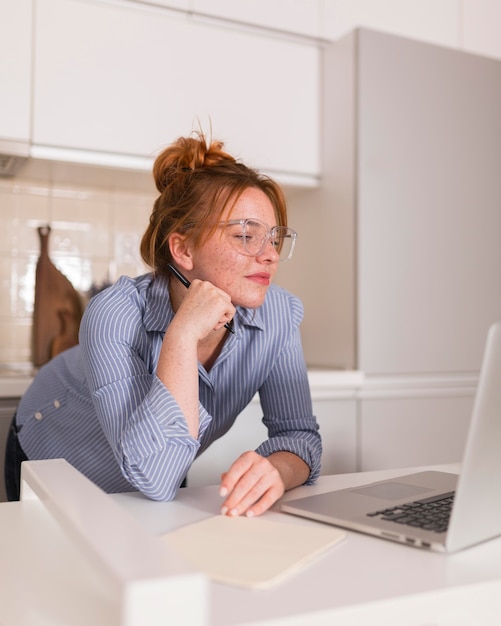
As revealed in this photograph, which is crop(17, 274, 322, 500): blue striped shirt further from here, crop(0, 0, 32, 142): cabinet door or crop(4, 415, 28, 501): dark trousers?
crop(0, 0, 32, 142): cabinet door

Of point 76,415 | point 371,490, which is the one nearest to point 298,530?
point 371,490

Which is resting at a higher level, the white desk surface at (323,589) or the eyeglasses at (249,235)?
the eyeglasses at (249,235)

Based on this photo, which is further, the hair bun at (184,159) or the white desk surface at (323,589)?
the hair bun at (184,159)

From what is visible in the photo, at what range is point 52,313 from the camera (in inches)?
92.4

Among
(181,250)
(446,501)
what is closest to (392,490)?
(446,501)

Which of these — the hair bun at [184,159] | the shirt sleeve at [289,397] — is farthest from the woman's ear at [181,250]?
the shirt sleeve at [289,397]

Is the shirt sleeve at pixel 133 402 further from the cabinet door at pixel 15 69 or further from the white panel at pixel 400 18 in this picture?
the white panel at pixel 400 18

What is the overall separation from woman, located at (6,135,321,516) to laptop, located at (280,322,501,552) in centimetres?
11

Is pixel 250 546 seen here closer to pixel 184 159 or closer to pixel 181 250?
pixel 181 250

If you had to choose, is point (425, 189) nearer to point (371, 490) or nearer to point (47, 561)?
point (371, 490)

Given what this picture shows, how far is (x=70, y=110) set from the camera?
2.15m

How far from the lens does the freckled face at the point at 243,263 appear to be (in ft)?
4.15

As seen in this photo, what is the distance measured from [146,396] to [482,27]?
2371 millimetres

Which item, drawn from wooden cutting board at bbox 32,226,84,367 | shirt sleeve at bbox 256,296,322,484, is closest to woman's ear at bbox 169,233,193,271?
shirt sleeve at bbox 256,296,322,484
